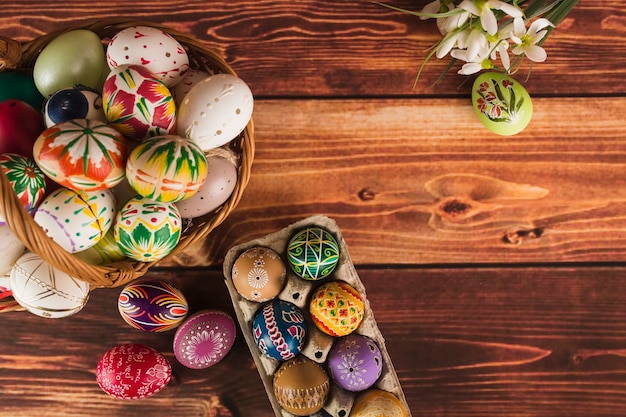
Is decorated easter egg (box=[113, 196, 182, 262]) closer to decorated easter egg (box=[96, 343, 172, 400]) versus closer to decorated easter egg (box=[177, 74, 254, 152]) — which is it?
decorated easter egg (box=[177, 74, 254, 152])

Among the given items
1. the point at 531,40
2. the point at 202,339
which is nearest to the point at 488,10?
the point at 531,40

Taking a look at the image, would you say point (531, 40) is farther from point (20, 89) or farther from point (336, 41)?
point (20, 89)

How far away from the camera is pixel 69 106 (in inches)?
27.6

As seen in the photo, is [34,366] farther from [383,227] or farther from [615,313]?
[615,313]

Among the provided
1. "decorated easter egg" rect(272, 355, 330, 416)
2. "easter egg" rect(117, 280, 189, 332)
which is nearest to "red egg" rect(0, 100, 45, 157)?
"easter egg" rect(117, 280, 189, 332)

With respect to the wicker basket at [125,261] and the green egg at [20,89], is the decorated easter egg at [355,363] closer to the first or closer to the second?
the wicker basket at [125,261]

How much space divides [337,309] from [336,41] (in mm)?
506

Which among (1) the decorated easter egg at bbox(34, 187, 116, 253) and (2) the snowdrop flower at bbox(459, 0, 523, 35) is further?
(2) the snowdrop flower at bbox(459, 0, 523, 35)

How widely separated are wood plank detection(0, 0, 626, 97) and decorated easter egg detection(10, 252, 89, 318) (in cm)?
47

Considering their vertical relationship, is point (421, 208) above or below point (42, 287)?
above

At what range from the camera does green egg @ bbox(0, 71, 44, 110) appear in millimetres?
779

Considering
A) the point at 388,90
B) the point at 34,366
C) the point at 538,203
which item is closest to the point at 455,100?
the point at 388,90

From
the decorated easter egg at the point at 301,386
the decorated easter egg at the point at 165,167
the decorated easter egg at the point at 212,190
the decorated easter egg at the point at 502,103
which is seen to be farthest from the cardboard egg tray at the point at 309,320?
the decorated easter egg at the point at 502,103

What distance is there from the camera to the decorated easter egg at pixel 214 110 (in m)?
0.73
